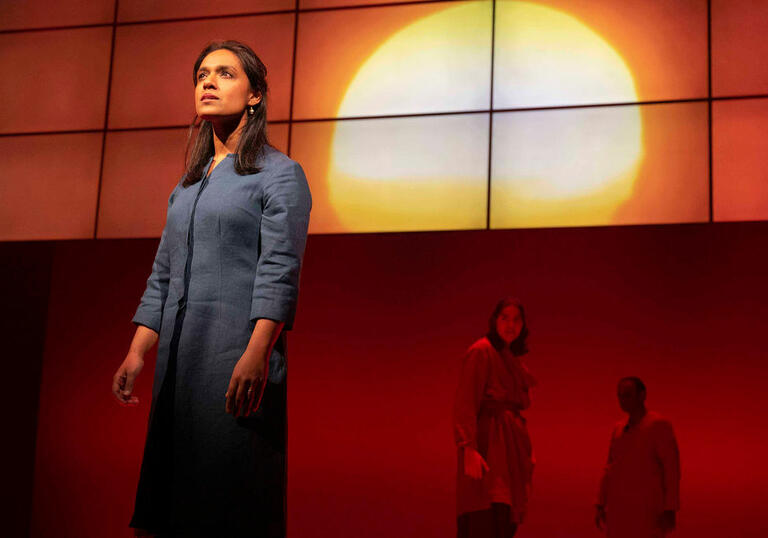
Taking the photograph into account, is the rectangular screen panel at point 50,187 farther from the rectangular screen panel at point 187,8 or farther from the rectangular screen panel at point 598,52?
the rectangular screen panel at point 598,52

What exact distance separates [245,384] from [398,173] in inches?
193

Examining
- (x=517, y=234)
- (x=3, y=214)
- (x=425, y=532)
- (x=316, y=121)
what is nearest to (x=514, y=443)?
(x=425, y=532)

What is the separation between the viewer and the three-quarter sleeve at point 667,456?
5.44 metres

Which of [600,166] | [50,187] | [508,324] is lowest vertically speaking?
[508,324]

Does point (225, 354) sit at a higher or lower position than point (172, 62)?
lower

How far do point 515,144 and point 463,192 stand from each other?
0.48m

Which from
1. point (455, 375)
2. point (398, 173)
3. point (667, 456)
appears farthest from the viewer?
point (398, 173)

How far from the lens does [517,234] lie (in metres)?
6.16

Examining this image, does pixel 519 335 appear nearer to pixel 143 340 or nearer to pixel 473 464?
pixel 473 464

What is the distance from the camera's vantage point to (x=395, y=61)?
7250 millimetres

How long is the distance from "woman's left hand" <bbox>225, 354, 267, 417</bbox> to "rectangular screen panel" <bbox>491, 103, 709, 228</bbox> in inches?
182

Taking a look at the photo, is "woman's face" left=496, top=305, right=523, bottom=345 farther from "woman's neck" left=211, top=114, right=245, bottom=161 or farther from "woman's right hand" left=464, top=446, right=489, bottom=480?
"woman's neck" left=211, top=114, right=245, bottom=161

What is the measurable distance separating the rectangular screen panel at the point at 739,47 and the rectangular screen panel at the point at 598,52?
0.28ft

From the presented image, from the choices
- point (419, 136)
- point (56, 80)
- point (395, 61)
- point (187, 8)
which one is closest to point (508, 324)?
point (419, 136)
